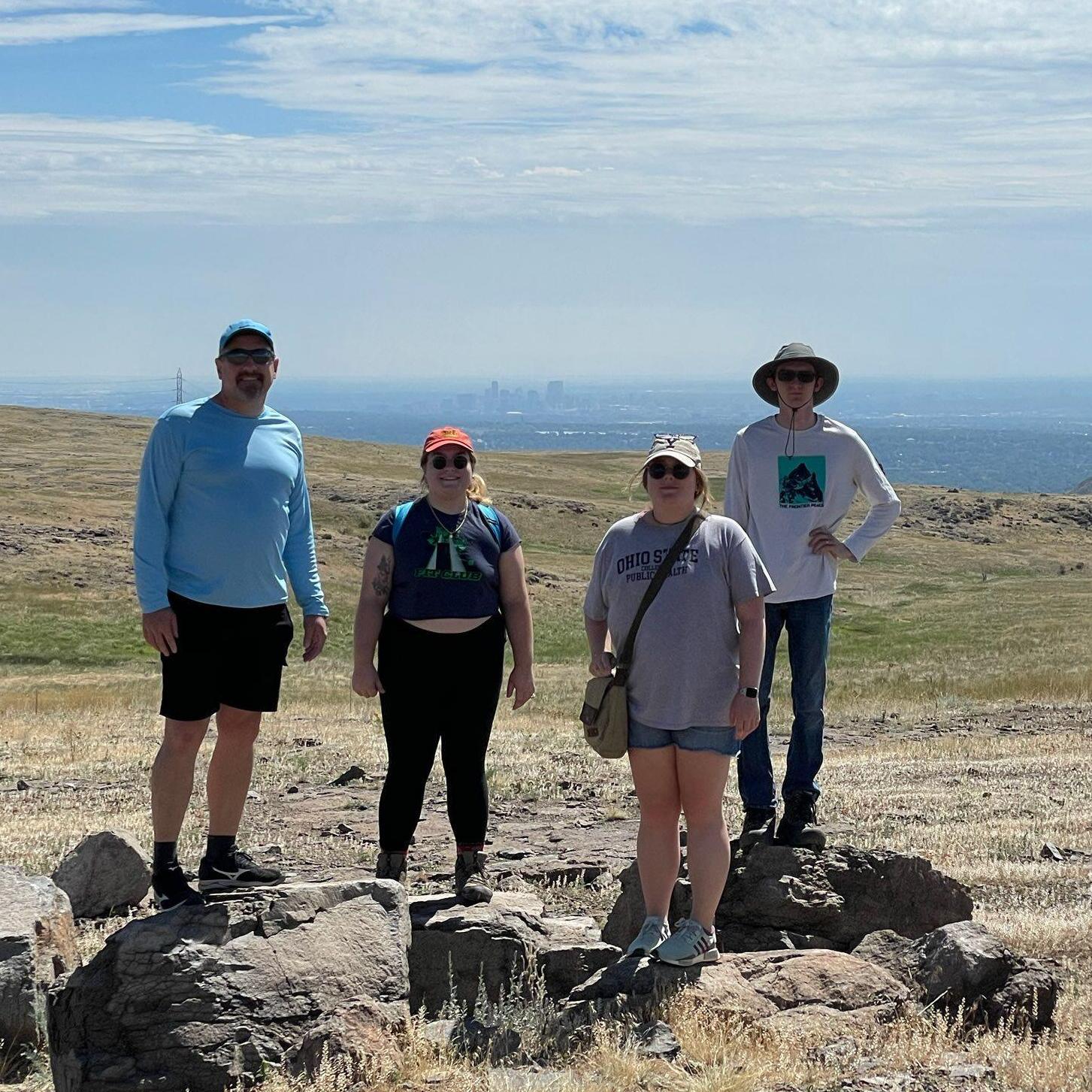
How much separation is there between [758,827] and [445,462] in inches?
99.1

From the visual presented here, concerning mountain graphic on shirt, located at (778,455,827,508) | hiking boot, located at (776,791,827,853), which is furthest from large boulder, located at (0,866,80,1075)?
mountain graphic on shirt, located at (778,455,827,508)

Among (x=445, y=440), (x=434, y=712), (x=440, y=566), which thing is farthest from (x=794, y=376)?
(x=434, y=712)

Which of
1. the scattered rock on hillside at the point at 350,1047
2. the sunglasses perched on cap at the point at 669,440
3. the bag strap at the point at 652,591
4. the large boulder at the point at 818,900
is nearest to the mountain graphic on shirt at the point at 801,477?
the sunglasses perched on cap at the point at 669,440

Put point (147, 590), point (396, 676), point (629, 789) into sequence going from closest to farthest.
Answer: point (147, 590)
point (396, 676)
point (629, 789)

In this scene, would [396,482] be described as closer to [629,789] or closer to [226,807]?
[629,789]

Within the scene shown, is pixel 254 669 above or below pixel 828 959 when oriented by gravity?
above

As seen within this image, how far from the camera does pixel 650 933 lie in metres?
6.07

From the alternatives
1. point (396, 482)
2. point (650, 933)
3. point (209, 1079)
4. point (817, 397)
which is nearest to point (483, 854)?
point (650, 933)

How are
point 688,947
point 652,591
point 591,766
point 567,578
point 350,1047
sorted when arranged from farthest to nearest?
point 567,578
point 591,766
point 688,947
point 652,591
point 350,1047

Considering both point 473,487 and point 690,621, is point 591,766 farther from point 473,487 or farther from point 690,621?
point 690,621

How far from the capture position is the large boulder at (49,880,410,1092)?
512 cm

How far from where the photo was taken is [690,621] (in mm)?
5750

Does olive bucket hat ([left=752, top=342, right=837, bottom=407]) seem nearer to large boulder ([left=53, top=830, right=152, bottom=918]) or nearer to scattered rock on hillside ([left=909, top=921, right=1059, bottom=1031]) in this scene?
scattered rock on hillside ([left=909, top=921, right=1059, bottom=1031])

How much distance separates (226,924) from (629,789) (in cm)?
712
